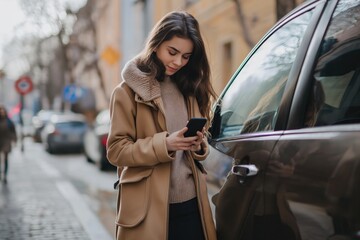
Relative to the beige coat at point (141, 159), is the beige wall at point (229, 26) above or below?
above

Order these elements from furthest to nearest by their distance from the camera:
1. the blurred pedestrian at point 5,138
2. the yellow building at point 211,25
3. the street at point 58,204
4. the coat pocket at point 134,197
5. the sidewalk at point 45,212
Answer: the yellow building at point 211,25, the blurred pedestrian at point 5,138, the street at point 58,204, the sidewalk at point 45,212, the coat pocket at point 134,197

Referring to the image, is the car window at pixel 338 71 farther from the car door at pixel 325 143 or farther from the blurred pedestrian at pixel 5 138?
the blurred pedestrian at pixel 5 138

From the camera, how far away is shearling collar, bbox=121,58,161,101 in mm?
2250

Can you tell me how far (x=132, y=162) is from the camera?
223cm

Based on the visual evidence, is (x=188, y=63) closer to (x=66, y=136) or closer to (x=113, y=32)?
(x=66, y=136)

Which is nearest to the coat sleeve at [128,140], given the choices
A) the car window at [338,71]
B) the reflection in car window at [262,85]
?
the reflection in car window at [262,85]

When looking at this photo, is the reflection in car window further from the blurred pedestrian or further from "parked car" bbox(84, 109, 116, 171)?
"parked car" bbox(84, 109, 116, 171)

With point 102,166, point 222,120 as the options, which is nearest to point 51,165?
point 102,166

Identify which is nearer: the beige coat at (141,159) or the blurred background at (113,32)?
the beige coat at (141,159)

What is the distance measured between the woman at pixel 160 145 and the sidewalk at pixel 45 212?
358cm

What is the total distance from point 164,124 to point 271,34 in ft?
2.13

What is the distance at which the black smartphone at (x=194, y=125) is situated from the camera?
83.5 inches

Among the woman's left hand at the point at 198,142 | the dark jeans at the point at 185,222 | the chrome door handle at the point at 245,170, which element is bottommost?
the dark jeans at the point at 185,222

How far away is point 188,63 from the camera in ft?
8.12
